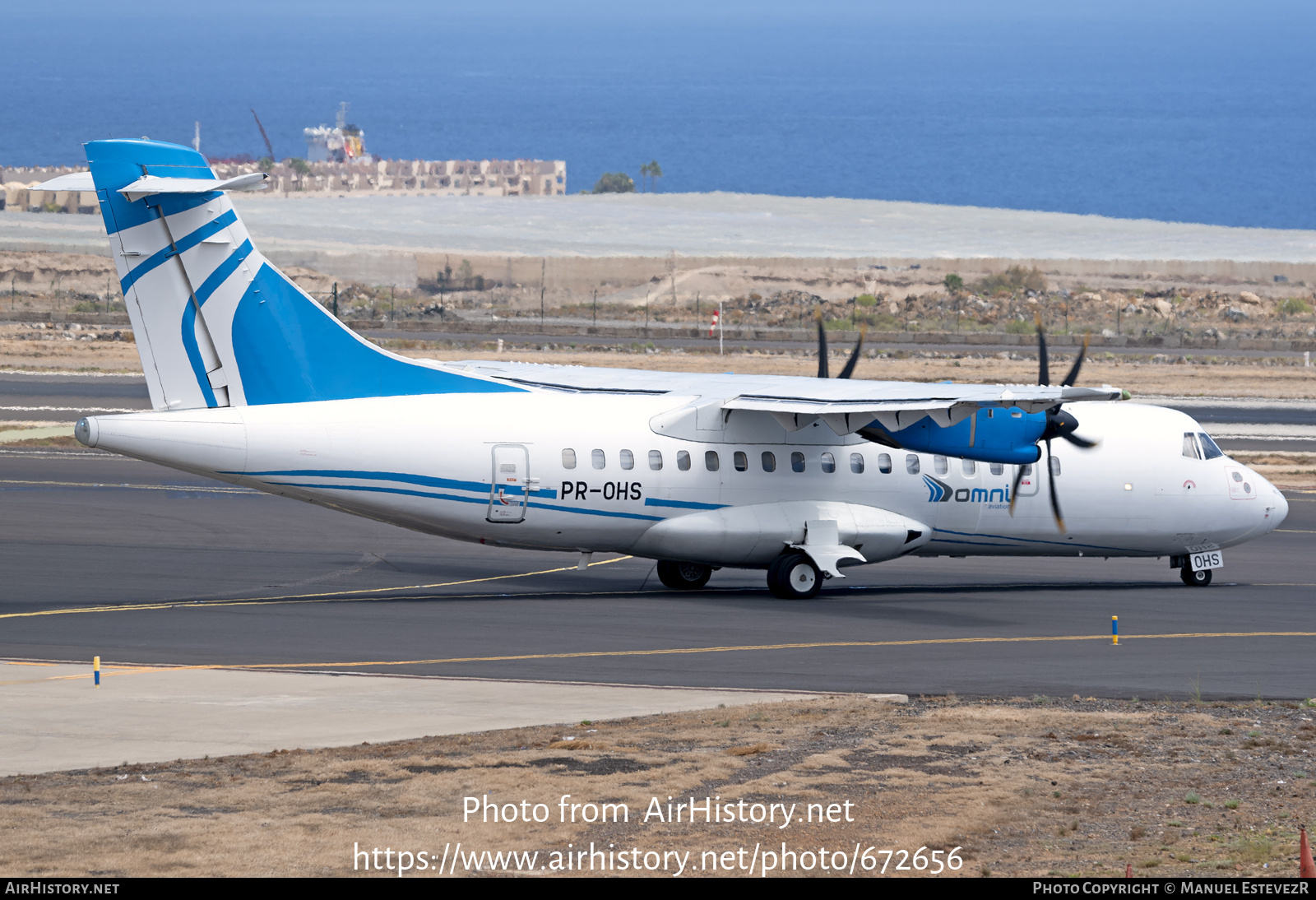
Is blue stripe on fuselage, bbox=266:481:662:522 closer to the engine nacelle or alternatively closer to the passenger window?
the engine nacelle

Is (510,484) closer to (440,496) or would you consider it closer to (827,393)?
(440,496)

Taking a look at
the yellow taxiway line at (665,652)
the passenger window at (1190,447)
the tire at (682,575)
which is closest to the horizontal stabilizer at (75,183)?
the yellow taxiway line at (665,652)

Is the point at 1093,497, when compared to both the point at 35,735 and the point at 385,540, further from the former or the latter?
the point at 35,735

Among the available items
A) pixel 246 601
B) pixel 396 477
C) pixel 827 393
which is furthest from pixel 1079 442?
pixel 246 601

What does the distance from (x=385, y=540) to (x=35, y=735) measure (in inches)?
674

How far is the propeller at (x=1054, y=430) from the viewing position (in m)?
28.4

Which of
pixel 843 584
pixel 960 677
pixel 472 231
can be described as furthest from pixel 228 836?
pixel 472 231

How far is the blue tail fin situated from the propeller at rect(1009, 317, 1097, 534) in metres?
12.2

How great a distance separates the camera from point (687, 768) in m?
16.6

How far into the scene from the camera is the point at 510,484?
27.0m

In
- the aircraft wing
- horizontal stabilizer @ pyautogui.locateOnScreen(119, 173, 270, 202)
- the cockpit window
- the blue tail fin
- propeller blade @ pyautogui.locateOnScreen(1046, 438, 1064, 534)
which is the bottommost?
propeller blade @ pyautogui.locateOnScreen(1046, 438, 1064, 534)

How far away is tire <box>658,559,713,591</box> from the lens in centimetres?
3002

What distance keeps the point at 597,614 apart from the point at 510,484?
107 inches

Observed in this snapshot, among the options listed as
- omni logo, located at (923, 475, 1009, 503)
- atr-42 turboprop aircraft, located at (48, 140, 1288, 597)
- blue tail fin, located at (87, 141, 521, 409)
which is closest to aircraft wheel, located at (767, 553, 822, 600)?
atr-42 turboprop aircraft, located at (48, 140, 1288, 597)
